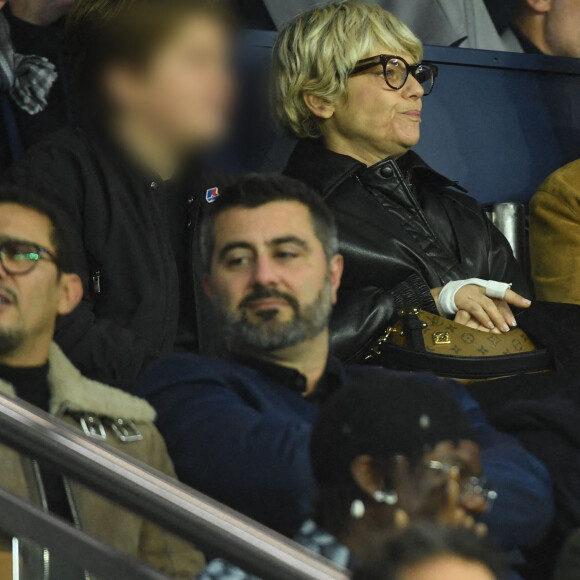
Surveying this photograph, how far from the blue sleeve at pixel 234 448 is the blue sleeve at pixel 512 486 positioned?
27cm

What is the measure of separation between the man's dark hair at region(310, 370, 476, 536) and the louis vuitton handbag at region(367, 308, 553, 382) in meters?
0.44

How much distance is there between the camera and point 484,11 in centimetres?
357

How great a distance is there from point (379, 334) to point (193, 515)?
108 cm

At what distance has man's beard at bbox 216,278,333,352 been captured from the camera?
1.97m

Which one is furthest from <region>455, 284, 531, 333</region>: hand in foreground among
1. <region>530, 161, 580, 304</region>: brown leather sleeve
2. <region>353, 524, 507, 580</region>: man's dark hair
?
<region>353, 524, 507, 580</region>: man's dark hair

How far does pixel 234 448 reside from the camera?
181 cm

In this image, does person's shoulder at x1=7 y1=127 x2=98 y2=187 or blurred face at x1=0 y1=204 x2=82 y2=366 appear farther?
person's shoulder at x1=7 y1=127 x2=98 y2=187

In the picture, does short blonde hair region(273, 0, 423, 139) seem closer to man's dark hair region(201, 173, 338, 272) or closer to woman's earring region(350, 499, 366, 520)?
man's dark hair region(201, 173, 338, 272)

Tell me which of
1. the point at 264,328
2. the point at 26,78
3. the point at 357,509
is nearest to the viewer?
the point at 357,509

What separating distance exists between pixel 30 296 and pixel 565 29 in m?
2.21

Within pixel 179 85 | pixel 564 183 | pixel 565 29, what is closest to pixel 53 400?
pixel 179 85

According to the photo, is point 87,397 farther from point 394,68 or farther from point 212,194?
point 394,68

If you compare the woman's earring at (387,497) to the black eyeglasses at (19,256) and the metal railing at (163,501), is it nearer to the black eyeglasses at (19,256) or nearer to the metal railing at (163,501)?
the metal railing at (163,501)

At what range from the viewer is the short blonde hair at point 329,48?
8.92 feet
